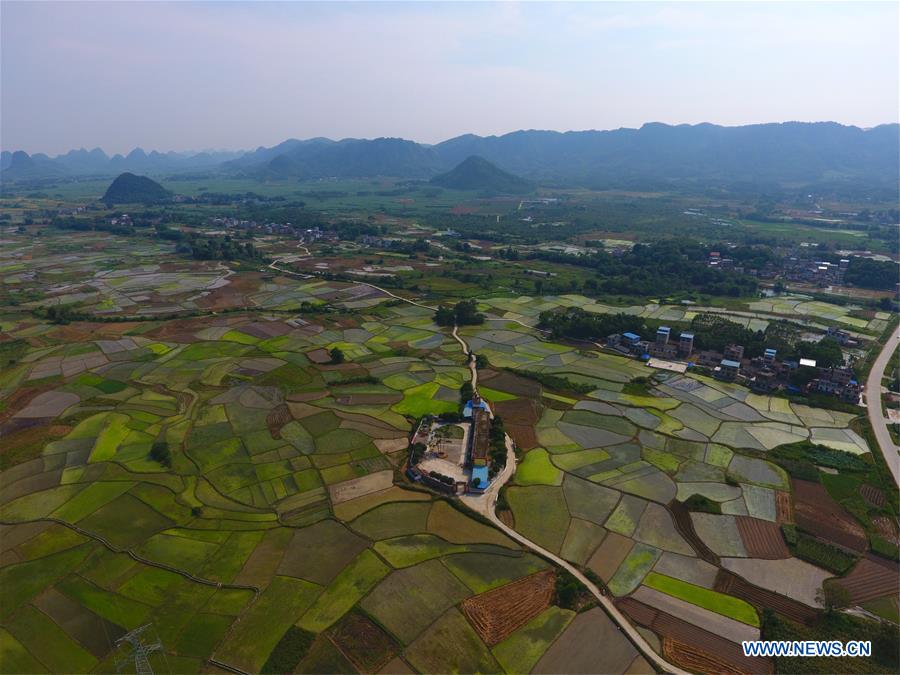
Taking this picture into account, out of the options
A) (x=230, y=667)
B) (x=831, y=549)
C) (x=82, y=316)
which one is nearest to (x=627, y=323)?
(x=831, y=549)

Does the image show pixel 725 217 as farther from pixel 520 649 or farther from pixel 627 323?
pixel 520 649

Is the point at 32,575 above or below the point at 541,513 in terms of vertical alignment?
above

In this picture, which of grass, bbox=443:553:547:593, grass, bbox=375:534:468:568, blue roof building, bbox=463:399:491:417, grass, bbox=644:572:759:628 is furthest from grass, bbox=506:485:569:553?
blue roof building, bbox=463:399:491:417

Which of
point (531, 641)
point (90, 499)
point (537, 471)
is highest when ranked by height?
point (90, 499)

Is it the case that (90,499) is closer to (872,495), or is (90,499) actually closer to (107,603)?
(107,603)

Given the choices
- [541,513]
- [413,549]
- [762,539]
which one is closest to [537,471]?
[541,513]

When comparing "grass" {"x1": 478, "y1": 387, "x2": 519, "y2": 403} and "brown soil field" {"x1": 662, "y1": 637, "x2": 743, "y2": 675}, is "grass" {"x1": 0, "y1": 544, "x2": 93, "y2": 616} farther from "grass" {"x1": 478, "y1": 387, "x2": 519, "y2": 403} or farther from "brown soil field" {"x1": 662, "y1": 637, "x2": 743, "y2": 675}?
"grass" {"x1": 478, "y1": 387, "x2": 519, "y2": 403}

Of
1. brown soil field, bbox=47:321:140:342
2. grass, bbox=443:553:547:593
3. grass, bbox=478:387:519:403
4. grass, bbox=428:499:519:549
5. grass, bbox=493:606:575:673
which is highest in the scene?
brown soil field, bbox=47:321:140:342
